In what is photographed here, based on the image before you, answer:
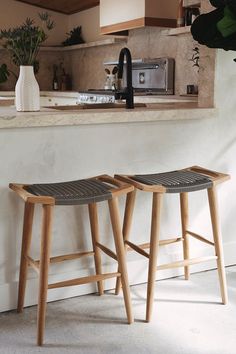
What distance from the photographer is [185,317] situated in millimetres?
2297

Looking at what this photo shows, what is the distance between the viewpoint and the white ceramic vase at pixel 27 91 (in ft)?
7.73

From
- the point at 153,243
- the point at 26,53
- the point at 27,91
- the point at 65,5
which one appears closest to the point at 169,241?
the point at 153,243

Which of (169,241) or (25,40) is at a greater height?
(25,40)

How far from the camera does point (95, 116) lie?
91.7 inches

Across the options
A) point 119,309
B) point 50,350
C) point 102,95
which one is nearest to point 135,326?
point 119,309

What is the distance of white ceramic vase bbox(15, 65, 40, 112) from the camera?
2357 millimetres

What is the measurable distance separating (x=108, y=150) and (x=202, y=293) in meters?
0.94

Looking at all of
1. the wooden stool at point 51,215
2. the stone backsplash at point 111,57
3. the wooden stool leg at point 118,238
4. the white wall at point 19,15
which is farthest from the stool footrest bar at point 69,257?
the white wall at point 19,15

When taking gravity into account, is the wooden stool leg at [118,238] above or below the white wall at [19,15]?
below

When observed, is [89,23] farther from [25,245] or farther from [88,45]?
[25,245]

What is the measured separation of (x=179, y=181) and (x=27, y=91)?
2.99ft

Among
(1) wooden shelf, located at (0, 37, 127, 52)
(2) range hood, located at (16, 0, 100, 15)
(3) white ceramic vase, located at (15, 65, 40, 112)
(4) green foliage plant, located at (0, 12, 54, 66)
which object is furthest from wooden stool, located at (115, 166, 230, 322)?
(2) range hood, located at (16, 0, 100, 15)

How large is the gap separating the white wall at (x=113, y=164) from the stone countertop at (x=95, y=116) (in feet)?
0.21

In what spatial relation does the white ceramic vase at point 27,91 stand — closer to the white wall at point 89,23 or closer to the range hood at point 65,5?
the white wall at point 89,23
